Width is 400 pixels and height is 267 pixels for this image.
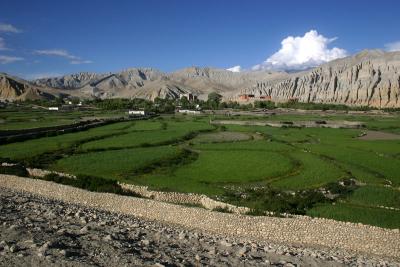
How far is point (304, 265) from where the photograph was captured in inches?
617

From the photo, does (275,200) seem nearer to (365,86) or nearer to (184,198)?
(184,198)

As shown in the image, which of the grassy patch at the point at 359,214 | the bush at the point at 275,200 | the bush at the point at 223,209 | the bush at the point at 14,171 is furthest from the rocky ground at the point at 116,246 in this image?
the bush at the point at 14,171

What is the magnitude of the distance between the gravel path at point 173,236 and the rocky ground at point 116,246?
A: 1.2 inches

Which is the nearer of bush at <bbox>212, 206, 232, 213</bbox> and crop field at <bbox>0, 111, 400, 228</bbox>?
bush at <bbox>212, 206, 232, 213</bbox>

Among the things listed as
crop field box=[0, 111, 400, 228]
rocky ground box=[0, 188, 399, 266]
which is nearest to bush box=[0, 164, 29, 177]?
crop field box=[0, 111, 400, 228]

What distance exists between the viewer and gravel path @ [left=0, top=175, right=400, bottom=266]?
48.1 ft

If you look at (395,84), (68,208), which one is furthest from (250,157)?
(395,84)

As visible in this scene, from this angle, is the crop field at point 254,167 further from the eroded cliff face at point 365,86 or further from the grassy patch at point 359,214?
the eroded cliff face at point 365,86

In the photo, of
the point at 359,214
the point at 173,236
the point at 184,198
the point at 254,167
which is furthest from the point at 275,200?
the point at 254,167

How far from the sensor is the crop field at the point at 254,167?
26.4m

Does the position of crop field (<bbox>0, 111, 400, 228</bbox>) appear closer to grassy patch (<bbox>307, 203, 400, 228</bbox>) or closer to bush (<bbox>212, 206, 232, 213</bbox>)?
grassy patch (<bbox>307, 203, 400, 228</bbox>)

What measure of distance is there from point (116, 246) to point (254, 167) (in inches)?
966

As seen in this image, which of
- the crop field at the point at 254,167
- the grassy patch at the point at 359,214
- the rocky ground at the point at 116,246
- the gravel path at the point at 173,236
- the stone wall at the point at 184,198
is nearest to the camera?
the rocky ground at the point at 116,246

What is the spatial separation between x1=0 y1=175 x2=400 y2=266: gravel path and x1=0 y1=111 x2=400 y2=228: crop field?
2585 millimetres
